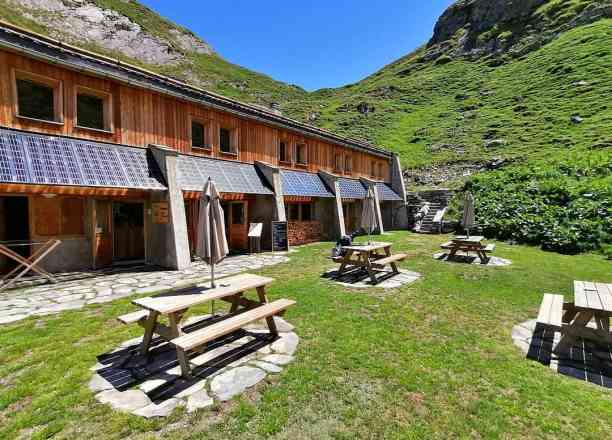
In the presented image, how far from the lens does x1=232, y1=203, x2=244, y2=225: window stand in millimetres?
14227

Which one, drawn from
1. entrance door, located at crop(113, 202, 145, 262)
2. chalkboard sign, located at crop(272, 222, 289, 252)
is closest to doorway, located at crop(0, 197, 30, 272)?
entrance door, located at crop(113, 202, 145, 262)

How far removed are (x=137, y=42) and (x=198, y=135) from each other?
229ft

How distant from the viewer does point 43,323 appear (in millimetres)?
5227

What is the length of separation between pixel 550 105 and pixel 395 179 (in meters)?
20.5

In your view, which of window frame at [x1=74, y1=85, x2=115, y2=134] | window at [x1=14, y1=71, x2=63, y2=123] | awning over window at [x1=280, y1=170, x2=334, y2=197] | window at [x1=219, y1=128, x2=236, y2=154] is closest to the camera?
window at [x1=14, y1=71, x2=63, y2=123]

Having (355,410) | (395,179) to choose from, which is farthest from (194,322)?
(395,179)

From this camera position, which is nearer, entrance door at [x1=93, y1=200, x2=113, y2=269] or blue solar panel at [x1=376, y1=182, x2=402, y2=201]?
entrance door at [x1=93, y1=200, x2=113, y2=269]

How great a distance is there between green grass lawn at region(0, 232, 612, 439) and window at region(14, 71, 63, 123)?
661 centimetres

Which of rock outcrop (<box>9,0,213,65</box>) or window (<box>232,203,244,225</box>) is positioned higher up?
rock outcrop (<box>9,0,213,65</box>)

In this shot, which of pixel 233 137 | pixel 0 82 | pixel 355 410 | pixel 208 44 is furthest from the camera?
pixel 208 44

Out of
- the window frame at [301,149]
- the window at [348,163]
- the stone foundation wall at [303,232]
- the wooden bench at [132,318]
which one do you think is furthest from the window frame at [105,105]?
the window at [348,163]

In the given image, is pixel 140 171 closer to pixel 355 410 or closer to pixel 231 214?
pixel 231 214

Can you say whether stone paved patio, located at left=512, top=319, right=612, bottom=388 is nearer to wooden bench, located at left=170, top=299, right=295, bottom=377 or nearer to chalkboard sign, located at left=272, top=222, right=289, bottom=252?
wooden bench, located at left=170, top=299, right=295, bottom=377

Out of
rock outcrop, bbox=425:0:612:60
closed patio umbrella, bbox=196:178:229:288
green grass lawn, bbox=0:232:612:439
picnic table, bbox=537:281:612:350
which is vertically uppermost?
rock outcrop, bbox=425:0:612:60
